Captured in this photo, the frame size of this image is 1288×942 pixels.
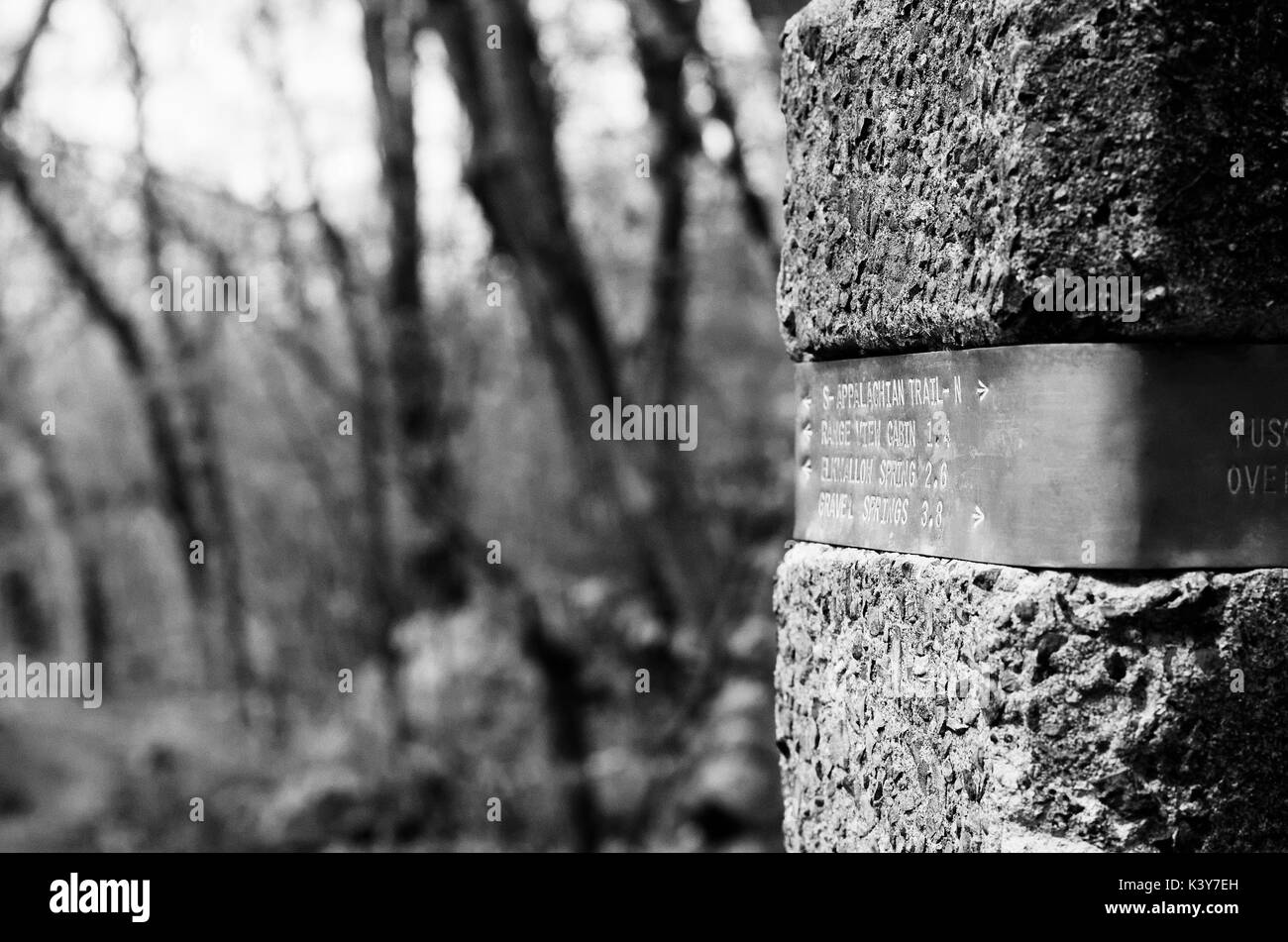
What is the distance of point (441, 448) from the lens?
10023 millimetres

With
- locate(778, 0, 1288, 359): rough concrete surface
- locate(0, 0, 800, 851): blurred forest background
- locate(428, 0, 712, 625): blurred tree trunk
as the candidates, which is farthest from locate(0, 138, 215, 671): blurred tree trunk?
locate(778, 0, 1288, 359): rough concrete surface

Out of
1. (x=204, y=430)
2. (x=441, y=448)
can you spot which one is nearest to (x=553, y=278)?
(x=441, y=448)

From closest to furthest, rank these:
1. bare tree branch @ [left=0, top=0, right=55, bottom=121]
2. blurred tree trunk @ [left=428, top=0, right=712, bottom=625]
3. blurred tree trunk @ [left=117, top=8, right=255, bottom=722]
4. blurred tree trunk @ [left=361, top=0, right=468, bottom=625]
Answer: blurred tree trunk @ [left=428, top=0, right=712, bottom=625], blurred tree trunk @ [left=361, top=0, right=468, bottom=625], bare tree branch @ [left=0, top=0, right=55, bottom=121], blurred tree trunk @ [left=117, top=8, right=255, bottom=722]

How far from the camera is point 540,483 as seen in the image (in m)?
14.4

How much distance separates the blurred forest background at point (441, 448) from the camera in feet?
23.2

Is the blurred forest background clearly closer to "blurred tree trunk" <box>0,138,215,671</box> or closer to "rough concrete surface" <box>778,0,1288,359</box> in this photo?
"blurred tree trunk" <box>0,138,215,671</box>

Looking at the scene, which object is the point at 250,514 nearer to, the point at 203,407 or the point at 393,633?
the point at 203,407

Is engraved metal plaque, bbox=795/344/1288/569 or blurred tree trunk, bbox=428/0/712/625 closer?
engraved metal plaque, bbox=795/344/1288/569

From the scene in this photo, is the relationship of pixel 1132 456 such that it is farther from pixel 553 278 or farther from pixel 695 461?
pixel 695 461

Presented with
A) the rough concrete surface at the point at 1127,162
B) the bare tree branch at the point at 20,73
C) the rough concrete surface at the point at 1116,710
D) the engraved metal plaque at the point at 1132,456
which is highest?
the bare tree branch at the point at 20,73

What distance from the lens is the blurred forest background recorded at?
708 centimetres

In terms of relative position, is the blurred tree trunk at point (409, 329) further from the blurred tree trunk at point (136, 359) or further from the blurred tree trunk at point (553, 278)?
the blurred tree trunk at point (136, 359)

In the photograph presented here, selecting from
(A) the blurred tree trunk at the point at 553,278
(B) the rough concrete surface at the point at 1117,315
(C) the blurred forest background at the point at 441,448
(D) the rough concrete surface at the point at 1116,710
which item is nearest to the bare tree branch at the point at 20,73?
(C) the blurred forest background at the point at 441,448
